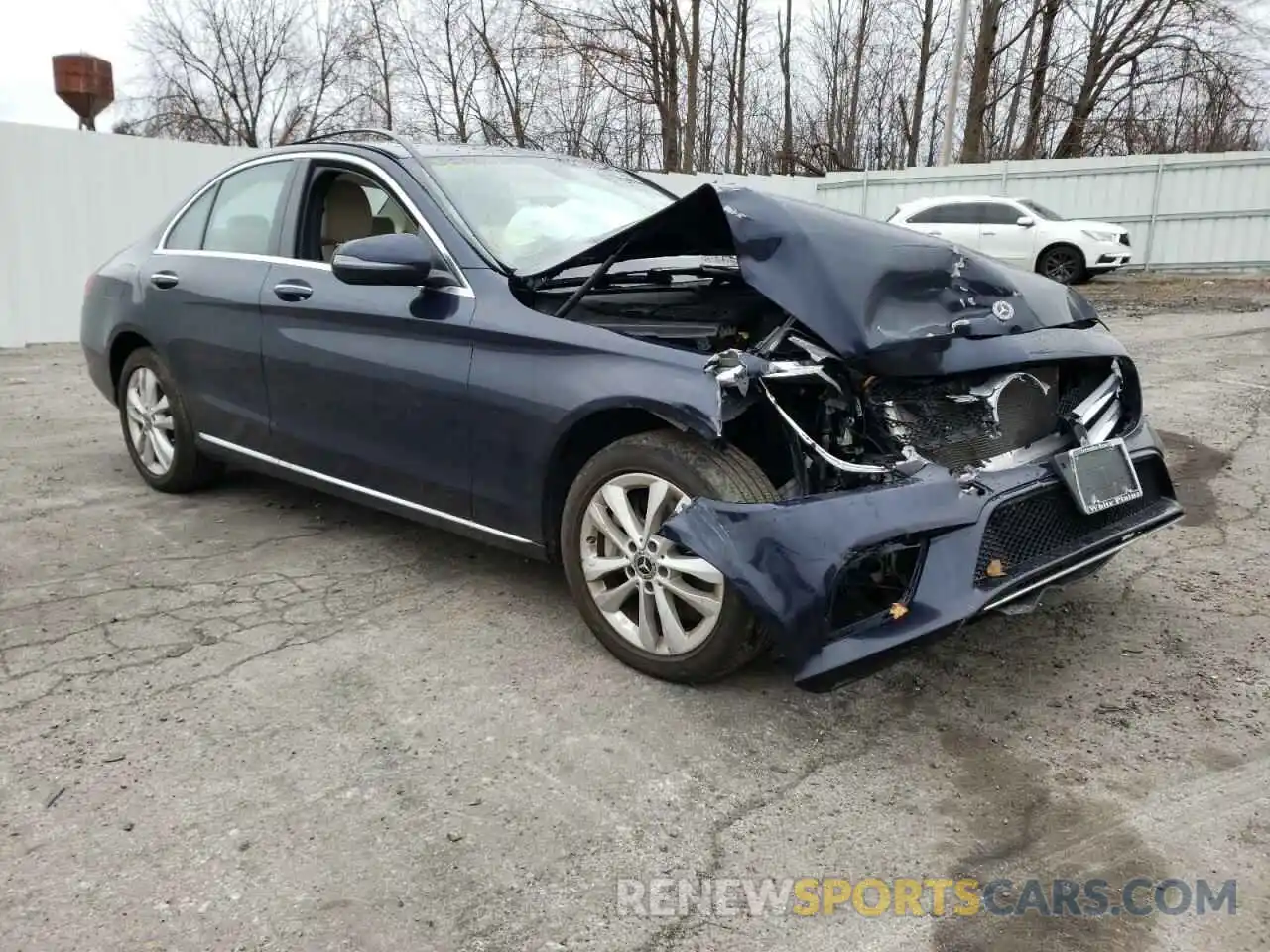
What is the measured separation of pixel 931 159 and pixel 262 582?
3494cm

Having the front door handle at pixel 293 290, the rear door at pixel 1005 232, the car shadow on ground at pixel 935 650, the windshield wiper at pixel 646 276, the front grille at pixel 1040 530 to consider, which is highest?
the rear door at pixel 1005 232

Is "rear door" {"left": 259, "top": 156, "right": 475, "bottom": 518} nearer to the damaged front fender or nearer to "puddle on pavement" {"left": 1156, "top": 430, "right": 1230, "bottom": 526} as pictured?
the damaged front fender

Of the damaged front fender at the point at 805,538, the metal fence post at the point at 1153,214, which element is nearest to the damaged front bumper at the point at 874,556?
the damaged front fender at the point at 805,538

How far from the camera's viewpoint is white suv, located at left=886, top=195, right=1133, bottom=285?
54.4 ft

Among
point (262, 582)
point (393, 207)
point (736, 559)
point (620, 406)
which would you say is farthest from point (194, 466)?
point (736, 559)

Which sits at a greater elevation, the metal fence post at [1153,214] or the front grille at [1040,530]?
the metal fence post at [1153,214]

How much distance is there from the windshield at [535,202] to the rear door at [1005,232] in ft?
46.0

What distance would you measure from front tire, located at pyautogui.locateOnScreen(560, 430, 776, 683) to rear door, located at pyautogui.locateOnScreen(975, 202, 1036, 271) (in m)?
15.4

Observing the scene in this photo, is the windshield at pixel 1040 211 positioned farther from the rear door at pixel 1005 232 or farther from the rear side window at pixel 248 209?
the rear side window at pixel 248 209

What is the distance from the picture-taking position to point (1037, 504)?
9.25 feet

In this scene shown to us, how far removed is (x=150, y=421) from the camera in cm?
498

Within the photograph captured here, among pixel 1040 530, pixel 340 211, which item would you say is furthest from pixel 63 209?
pixel 1040 530

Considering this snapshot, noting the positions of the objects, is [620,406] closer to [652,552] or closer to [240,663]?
[652,552]

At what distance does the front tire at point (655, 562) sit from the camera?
9.08 ft
